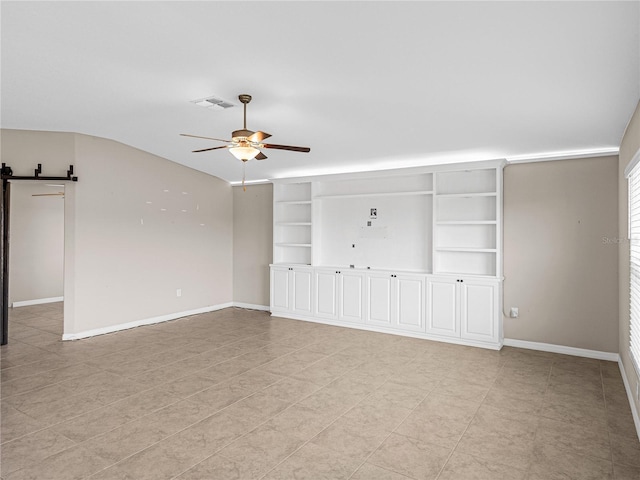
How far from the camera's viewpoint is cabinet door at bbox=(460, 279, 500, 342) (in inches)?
201

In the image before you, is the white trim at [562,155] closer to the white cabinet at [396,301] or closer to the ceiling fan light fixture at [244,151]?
the white cabinet at [396,301]

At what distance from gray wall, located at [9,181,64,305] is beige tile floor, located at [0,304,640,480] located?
3.35 metres

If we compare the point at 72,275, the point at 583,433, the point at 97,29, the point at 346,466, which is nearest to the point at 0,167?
the point at 72,275

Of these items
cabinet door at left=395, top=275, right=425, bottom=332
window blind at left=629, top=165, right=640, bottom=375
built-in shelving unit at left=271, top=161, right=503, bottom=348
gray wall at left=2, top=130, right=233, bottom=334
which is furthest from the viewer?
cabinet door at left=395, top=275, right=425, bottom=332

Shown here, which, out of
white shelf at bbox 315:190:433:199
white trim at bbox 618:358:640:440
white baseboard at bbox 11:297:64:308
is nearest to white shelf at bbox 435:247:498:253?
white shelf at bbox 315:190:433:199

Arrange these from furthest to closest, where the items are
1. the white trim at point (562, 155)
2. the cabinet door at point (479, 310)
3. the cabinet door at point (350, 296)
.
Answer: the cabinet door at point (350, 296), the cabinet door at point (479, 310), the white trim at point (562, 155)

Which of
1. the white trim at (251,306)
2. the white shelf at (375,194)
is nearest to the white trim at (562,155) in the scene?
the white shelf at (375,194)

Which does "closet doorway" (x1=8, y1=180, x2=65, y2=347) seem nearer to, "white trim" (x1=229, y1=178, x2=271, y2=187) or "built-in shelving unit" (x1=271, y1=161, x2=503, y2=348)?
"white trim" (x1=229, y1=178, x2=271, y2=187)

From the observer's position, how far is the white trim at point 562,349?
4.72m

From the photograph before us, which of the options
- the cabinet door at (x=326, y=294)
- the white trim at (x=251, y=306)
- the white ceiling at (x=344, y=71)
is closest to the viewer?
the white ceiling at (x=344, y=71)

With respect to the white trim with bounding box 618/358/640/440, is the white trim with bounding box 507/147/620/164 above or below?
above

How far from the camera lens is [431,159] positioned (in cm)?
550

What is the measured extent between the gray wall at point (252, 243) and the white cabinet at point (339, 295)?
1.44 m

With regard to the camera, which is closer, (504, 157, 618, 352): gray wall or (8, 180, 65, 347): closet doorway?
(504, 157, 618, 352): gray wall
